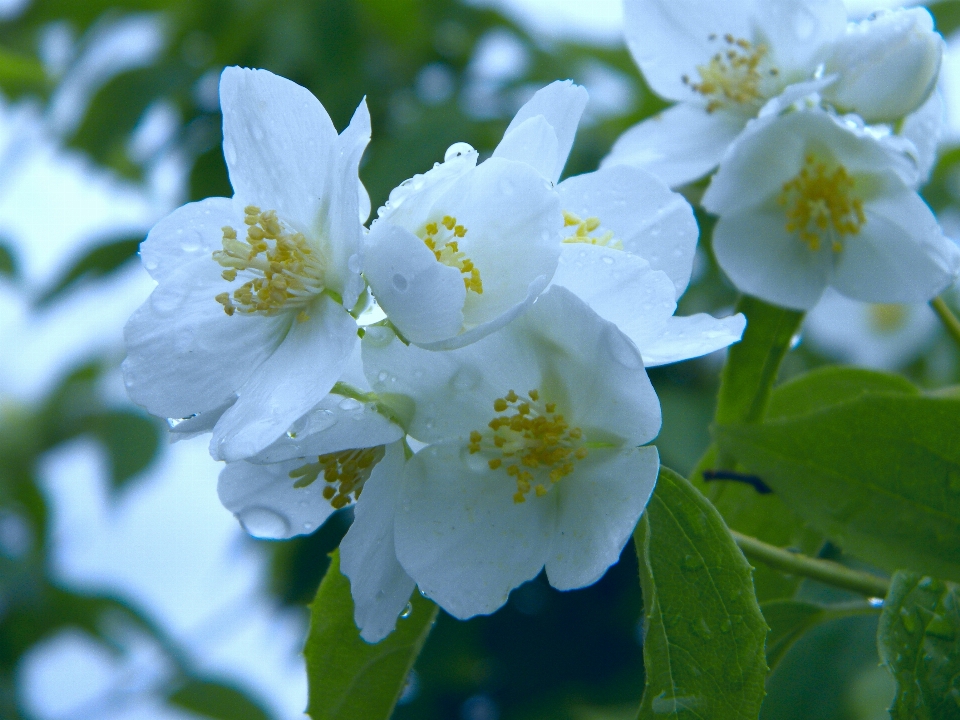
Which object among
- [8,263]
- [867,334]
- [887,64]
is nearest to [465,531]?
[887,64]

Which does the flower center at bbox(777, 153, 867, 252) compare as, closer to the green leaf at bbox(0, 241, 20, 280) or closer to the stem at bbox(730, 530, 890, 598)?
the stem at bbox(730, 530, 890, 598)

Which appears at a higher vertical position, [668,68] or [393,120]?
[668,68]

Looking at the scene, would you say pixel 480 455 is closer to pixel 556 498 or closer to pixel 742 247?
pixel 556 498

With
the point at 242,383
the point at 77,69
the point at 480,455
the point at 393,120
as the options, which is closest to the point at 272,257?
the point at 242,383

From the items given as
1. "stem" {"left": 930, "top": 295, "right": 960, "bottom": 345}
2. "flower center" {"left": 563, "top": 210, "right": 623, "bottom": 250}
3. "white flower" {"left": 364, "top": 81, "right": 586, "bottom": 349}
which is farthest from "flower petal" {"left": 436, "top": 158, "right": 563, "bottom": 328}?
"stem" {"left": 930, "top": 295, "right": 960, "bottom": 345}

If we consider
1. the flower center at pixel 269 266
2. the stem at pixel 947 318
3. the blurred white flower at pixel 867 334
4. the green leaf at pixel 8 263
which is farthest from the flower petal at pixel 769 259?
the green leaf at pixel 8 263

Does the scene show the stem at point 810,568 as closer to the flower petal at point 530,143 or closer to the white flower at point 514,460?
the white flower at point 514,460
